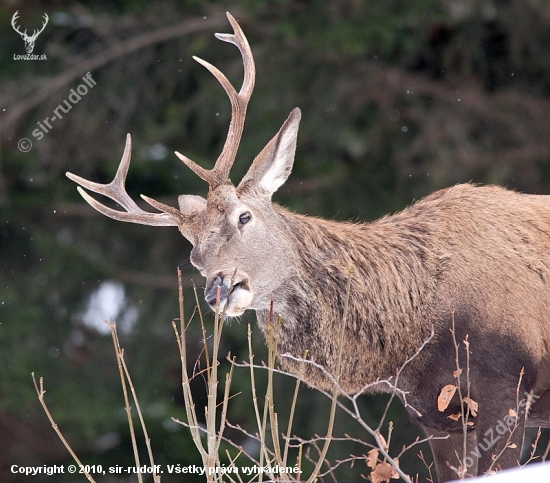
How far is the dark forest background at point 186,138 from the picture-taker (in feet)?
36.9

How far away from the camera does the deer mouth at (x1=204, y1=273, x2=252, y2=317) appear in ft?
13.9

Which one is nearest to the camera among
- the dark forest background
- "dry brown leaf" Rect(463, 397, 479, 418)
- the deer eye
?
"dry brown leaf" Rect(463, 397, 479, 418)

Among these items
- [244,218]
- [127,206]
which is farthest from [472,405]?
[127,206]

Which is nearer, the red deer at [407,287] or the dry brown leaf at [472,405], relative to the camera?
the dry brown leaf at [472,405]

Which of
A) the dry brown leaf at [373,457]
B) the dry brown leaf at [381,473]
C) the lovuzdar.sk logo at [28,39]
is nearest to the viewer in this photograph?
the dry brown leaf at [373,457]

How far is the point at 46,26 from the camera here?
12641mm

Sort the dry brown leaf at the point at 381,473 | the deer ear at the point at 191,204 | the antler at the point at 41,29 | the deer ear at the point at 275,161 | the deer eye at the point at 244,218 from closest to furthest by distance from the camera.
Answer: the dry brown leaf at the point at 381,473 < the deer eye at the point at 244,218 < the deer ear at the point at 275,161 < the deer ear at the point at 191,204 < the antler at the point at 41,29

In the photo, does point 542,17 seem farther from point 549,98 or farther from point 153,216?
point 153,216

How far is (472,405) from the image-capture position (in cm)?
421

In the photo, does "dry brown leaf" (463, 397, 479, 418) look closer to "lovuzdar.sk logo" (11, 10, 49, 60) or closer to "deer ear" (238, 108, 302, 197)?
"deer ear" (238, 108, 302, 197)

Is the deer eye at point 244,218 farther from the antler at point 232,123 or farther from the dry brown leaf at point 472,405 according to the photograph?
the dry brown leaf at point 472,405
